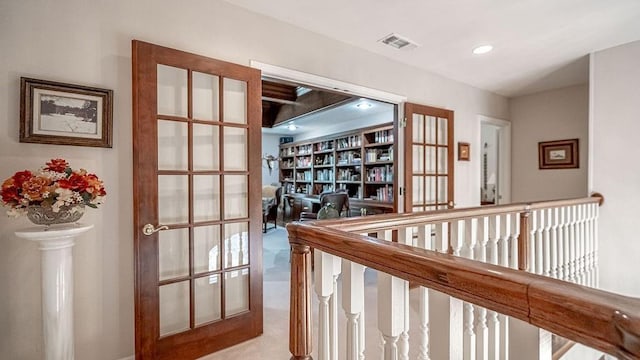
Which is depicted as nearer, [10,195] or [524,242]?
[10,195]

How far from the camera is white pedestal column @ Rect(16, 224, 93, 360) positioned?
1.44 metres

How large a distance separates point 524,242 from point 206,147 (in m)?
2.29

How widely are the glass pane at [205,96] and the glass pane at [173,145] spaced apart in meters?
0.15

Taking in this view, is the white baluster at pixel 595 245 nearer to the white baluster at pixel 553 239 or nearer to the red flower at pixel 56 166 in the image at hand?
the white baluster at pixel 553 239

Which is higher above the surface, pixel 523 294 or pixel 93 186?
pixel 93 186

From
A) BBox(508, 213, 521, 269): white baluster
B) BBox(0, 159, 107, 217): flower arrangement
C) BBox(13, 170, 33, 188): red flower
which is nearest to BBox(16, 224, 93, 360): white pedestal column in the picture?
BBox(0, 159, 107, 217): flower arrangement

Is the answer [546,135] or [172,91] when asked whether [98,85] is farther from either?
[546,135]

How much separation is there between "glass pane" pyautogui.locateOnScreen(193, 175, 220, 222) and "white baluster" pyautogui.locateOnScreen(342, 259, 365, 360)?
1.42 m

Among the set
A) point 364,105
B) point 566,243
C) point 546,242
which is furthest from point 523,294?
point 364,105

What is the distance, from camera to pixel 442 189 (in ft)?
12.1

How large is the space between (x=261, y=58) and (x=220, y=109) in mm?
567

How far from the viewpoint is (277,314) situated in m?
2.65

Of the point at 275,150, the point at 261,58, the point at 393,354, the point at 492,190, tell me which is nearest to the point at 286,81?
the point at 261,58

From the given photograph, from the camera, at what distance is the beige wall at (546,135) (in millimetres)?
4090
